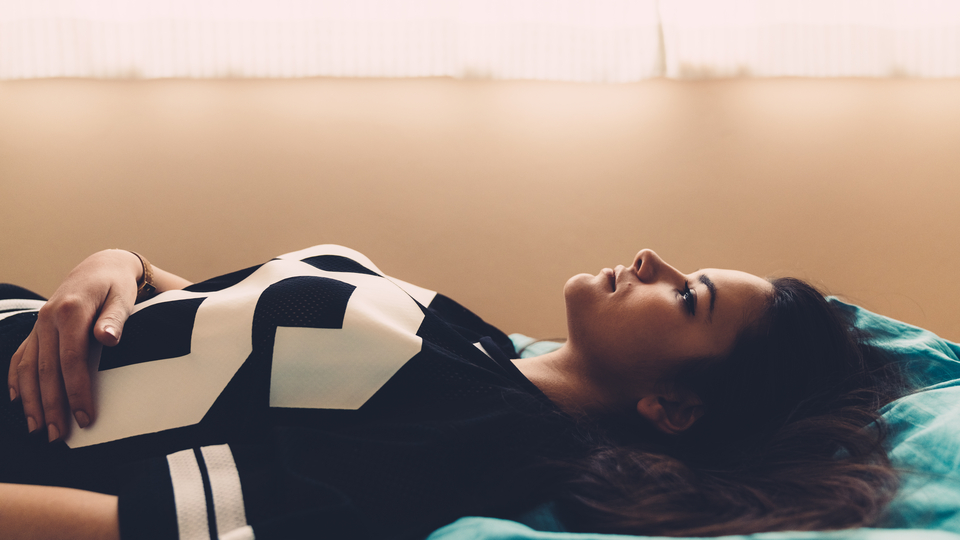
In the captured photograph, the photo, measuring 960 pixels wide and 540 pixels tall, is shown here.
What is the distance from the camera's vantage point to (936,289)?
159 cm

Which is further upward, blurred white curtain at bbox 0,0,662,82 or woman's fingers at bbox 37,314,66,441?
blurred white curtain at bbox 0,0,662,82

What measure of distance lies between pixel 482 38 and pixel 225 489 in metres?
1.28

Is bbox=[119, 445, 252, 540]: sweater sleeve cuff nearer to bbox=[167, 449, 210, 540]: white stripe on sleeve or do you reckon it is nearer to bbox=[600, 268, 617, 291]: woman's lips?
bbox=[167, 449, 210, 540]: white stripe on sleeve

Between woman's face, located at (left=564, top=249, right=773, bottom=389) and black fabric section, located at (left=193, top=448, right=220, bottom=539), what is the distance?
0.56m

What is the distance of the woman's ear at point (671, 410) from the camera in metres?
0.81

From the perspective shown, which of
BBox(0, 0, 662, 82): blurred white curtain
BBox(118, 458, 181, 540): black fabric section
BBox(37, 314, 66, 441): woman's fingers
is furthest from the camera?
BBox(0, 0, 662, 82): blurred white curtain

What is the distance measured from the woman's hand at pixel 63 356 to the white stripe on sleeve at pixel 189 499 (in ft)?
0.59

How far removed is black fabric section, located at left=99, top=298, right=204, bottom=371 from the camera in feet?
2.18

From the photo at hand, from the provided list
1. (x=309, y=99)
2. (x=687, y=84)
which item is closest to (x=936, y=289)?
(x=687, y=84)

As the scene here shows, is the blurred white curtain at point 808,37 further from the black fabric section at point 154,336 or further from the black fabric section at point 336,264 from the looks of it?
the black fabric section at point 154,336

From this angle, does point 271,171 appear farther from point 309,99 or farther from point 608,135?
point 608,135

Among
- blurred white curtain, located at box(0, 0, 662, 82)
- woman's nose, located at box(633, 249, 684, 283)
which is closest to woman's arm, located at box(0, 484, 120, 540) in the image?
woman's nose, located at box(633, 249, 684, 283)

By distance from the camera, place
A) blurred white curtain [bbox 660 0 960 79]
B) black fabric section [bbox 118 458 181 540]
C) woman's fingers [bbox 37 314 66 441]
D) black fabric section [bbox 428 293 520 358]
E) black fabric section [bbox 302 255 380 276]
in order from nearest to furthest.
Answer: black fabric section [bbox 118 458 181 540]
woman's fingers [bbox 37 314 66 441]
black fabric section [bbox 302 255 380 276]
black fabric section [bbox 428 293 520 358]
blurred white curtain [bbox 660 0 960 79]

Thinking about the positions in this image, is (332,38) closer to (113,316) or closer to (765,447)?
(113,316)
